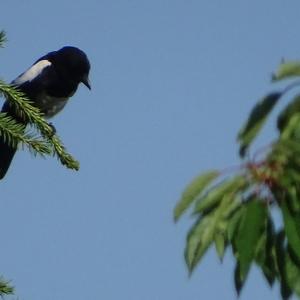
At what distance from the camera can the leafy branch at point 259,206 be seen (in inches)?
51.7

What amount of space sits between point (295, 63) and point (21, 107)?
64.5 inches

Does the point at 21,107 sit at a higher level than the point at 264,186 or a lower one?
higher

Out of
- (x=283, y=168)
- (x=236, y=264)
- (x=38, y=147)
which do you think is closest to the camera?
(x=283, y=168)

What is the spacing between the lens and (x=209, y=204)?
1421 millimetres

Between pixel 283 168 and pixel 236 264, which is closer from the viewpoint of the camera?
pixel 283 168

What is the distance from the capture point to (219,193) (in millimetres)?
1404

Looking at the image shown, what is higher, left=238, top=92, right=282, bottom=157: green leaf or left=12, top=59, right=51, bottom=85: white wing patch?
left=12, top=59, right=51, bottom=85: white wing patch

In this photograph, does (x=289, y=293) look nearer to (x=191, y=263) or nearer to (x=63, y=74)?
(x=191, y=263)

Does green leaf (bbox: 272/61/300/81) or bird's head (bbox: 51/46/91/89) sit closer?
green leaf (bbox: 272/61/300/81)

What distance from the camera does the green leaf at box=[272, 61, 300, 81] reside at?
134 centimetres

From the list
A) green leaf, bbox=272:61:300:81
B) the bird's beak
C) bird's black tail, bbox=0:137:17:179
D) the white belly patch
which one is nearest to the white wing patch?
the white belly patch

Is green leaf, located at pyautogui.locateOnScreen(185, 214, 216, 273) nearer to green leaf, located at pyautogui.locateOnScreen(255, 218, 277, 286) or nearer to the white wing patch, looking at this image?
green leaf, located at pyautogui.locateOnScreen(255, 218, 277, 286)

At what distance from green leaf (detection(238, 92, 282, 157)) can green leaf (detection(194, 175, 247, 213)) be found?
59mm

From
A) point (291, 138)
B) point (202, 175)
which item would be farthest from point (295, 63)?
point (202, 175)
